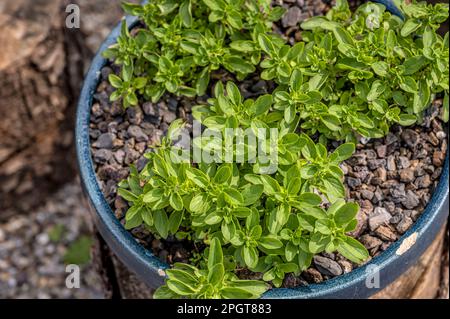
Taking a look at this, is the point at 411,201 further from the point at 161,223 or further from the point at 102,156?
the point at 102,156

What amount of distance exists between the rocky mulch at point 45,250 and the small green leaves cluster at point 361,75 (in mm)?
1217

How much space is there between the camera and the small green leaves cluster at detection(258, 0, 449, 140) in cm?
153

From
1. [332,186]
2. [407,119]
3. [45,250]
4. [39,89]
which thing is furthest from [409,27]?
[45,250]

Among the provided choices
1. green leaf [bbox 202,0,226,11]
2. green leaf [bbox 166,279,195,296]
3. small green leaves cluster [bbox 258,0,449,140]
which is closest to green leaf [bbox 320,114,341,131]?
small green leaves cluster [bbox 258,0,449,140]

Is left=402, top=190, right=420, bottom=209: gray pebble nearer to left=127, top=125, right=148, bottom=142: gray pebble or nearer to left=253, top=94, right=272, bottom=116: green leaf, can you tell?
left=253, top=94, right=272, bottom=116: green leaf

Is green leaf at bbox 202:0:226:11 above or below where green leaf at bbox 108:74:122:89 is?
above

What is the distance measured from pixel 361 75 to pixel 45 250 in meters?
1.45

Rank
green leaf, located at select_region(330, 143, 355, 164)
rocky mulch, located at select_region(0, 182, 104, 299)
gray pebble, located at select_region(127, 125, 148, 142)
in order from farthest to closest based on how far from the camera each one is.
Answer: rocky mulch, located at select_region(0, 182, 104, 299)
gray pebble, located at select_region(127, 125, 148, 142)
green leaf, located at select_region(330, 143, 355, 164)

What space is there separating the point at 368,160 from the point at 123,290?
731mm

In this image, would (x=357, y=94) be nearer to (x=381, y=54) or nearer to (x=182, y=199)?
(x=381, y=54)

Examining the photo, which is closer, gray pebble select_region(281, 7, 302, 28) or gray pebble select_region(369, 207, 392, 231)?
gray pebble select_region(369, 207, 392, 231)

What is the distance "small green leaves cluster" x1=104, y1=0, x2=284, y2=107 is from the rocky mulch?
1012 millimetres
